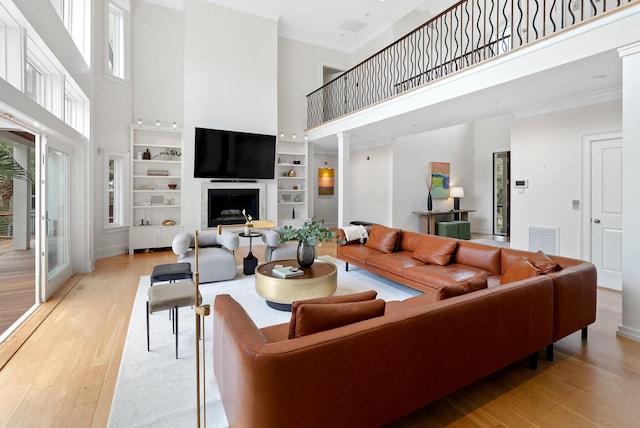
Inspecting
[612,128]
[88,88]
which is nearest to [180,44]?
[88,88]

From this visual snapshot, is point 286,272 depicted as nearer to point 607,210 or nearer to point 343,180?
point 343,180

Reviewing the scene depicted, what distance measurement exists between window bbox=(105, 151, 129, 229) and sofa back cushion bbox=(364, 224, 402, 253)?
17.6 feet

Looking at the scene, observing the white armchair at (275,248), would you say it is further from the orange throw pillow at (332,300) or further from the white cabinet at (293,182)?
the orange throw pillow at (332,300)

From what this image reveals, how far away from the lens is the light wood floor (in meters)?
1.96

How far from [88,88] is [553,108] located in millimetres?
7492

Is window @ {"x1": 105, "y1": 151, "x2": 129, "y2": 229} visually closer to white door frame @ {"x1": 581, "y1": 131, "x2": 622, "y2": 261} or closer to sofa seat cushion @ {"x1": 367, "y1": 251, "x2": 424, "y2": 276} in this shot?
sofa seat cushion @ {"x1": 367, "y1": 251, "x2": 424, "y2": 276}

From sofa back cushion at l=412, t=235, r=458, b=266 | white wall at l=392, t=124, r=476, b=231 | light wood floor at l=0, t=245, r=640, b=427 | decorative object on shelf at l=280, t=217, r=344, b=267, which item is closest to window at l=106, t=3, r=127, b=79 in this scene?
light wood floor at l=0, t=245, r=640, b=427

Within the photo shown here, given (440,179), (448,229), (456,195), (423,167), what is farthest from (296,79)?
(448,229)

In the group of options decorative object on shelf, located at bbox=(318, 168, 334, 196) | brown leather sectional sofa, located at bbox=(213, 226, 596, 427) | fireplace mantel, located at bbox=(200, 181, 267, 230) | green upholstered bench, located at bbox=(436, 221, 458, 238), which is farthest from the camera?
decorative object on shelf, located at bbox=(318, 168, 334, 196)

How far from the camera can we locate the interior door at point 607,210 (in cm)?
441

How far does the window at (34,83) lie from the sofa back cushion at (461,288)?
463 cm

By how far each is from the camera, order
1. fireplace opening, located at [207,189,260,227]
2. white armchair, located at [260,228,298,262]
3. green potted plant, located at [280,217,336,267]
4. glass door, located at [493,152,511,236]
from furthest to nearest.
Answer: glass door, located at [493,152,511,236] < fireplace opening, located at [207,189,260,227] < white armchair, located at [260,228,298,262] < green potted plant, located at [280,217,336,267]

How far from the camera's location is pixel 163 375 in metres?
2.41

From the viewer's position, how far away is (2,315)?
3.30 m
